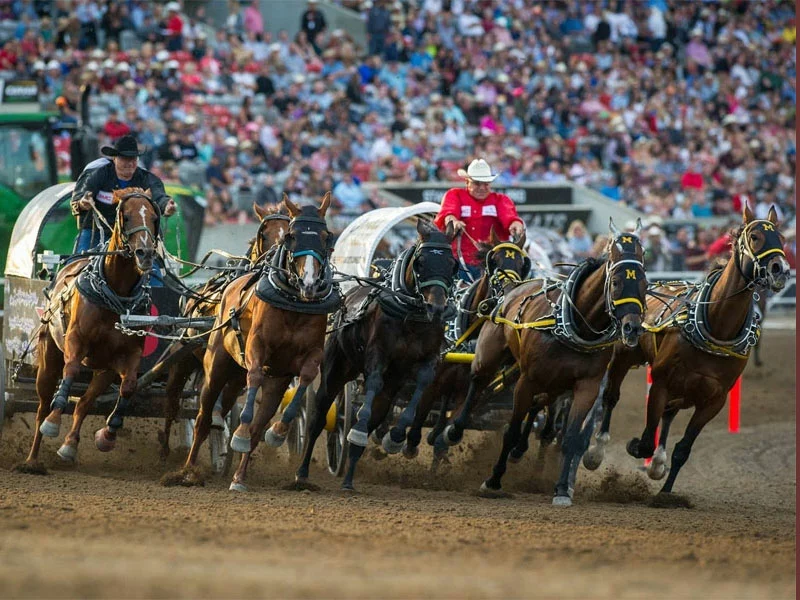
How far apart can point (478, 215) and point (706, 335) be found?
2.36 metres

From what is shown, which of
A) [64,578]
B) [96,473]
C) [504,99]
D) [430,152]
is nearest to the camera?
[64,578]

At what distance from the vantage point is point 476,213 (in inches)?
465

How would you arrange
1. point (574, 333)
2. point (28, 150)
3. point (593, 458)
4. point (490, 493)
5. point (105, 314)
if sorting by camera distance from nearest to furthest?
point (574, 333) → point (105, 314) → point (490, 493) → point (593, 458) → point (28, 150)

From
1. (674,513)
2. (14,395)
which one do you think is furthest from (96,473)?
(674,513)

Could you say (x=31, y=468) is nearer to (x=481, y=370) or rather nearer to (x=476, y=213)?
(x=481, y=370)

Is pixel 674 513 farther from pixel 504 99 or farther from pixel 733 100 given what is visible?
pixel 733 100

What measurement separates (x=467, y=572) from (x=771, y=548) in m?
2.08

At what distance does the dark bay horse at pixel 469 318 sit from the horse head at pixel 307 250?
157cm

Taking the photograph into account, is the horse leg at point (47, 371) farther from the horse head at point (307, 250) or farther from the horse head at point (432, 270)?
the horse head at point (432, 270)

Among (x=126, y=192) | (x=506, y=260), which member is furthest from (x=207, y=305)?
(x=506, y=260)

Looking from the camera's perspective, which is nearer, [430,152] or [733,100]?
[430,152]

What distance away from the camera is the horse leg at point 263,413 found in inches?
388

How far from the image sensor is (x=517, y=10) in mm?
27578

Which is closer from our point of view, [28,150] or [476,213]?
[476,213]
